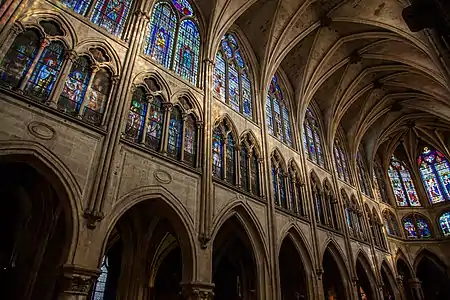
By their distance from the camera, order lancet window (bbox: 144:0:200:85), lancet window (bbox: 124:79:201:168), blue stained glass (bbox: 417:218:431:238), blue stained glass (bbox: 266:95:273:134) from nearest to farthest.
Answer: lancet window (bbox: 124:79:201:168) → lancet window (bbox: 144:0:200:85) → blue stained glass (bbox: 266:95:273:134) → blue stained glass (bbox: 417:218:431:238)

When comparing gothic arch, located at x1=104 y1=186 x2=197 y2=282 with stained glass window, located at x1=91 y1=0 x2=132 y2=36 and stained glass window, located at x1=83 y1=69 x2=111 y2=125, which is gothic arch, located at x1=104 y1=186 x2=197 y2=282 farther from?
stained glass window, located at x1=91 y1=0 x2=132 y2=36

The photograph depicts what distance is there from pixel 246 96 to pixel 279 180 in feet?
14.2

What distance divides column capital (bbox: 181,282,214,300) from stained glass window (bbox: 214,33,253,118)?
7.48 metres

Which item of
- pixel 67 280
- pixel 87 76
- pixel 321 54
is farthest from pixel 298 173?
pixel 67 280

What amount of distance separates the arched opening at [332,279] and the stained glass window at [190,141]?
9140 mm

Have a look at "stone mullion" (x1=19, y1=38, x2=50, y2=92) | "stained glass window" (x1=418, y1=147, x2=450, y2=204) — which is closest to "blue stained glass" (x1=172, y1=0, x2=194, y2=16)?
"stone mullion" (x1=19, y1=38, x2=50, y2=92)

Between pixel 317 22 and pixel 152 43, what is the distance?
9834mm

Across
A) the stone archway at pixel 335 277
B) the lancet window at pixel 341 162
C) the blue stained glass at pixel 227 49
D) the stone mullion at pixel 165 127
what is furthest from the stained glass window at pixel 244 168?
the lancet window at pixel 341 162

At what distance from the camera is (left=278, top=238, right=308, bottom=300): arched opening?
13.5 m

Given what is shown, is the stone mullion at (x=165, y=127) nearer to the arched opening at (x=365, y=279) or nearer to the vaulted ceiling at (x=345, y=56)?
the vaulted ceiling at (x=345, y=56)

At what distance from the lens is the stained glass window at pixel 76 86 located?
301 inches

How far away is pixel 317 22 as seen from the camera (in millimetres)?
16609

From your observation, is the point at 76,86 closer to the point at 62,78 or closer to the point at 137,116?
the point at 62,78

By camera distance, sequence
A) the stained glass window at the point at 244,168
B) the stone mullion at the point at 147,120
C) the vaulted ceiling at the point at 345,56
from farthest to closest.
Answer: the vaulted ceiling at the point at 345,56, the stained glass window at the point at 244,168, the stone mullion at the point at 147,120
